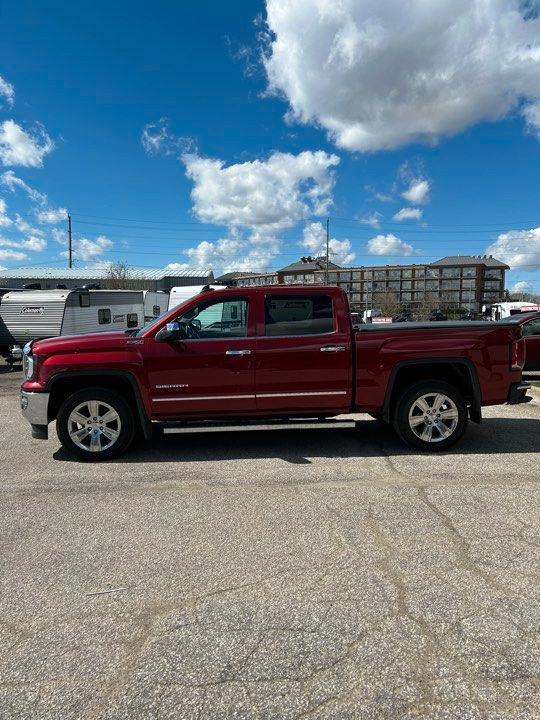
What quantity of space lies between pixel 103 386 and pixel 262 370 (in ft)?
5.84

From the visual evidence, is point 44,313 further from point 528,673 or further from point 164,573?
point 528,673

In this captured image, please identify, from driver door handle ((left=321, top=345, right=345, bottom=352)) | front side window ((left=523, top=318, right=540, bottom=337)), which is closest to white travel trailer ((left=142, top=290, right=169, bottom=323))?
front side window ((left=523, top=318, right=540, bottom=337))

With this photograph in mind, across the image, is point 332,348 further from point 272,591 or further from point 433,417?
point 272,591

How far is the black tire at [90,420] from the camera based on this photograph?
5172 mm

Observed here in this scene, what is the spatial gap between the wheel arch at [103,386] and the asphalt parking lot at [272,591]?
24.0 inches

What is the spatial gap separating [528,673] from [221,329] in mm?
4062

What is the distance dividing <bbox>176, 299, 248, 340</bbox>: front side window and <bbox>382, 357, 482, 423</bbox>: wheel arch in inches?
71.1

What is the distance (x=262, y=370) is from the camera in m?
5.25

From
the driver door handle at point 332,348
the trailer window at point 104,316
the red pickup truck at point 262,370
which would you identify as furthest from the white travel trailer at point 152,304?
the driver door handle at point 332,348

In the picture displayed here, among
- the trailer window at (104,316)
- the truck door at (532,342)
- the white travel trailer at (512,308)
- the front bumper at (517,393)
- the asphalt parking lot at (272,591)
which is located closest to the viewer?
the asphalt parking lot at (272,591)

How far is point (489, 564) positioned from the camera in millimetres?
3018

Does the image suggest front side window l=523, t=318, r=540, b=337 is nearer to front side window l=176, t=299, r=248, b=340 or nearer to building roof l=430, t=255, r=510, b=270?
front side window l=176, t=299, r=248, b=340

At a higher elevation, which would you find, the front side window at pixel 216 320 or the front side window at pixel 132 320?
the front side window at pixel 132 320

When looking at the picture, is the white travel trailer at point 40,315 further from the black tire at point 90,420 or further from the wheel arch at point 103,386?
the black tire at point 90,420
